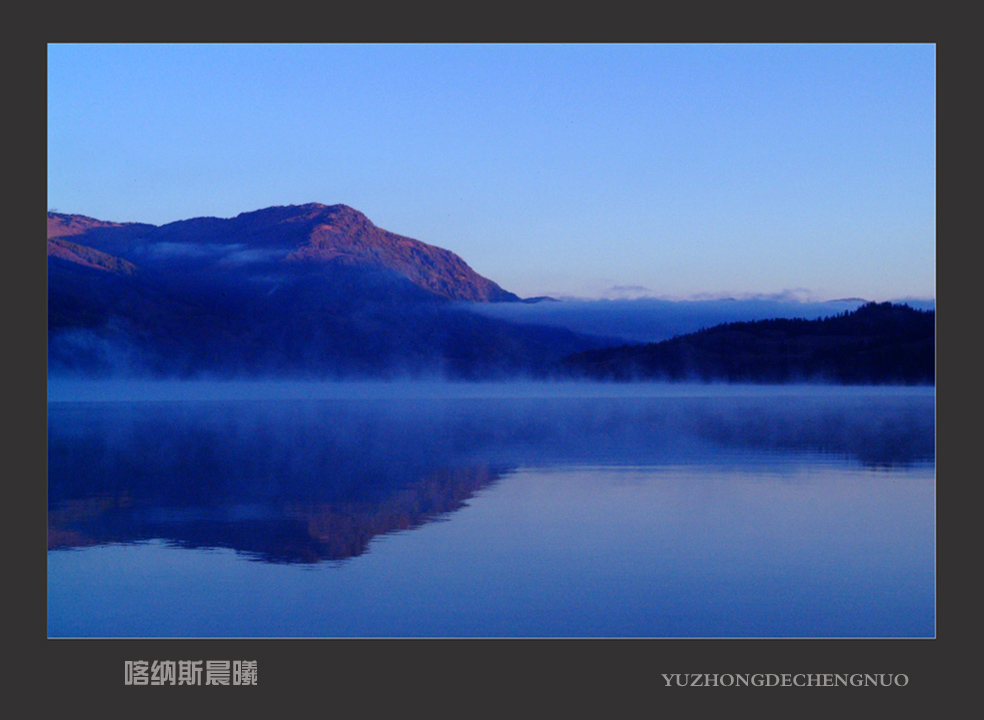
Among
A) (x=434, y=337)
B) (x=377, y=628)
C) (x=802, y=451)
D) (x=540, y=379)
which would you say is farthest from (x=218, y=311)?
(x=377, y=628)

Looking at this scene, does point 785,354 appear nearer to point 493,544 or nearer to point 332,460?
point 332,460

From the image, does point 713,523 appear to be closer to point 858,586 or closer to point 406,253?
point 858,586

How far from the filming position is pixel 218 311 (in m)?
122

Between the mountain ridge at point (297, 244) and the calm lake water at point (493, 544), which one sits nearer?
the calm lake water at point (493, 544)

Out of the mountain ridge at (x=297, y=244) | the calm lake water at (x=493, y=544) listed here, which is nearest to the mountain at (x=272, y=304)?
the mountain ridge at (x=297, y=244)

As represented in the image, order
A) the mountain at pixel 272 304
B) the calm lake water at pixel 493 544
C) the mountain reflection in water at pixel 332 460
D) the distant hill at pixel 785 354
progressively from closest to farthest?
the calm lake water at pixel 493 544 < the mountain reflection in water at pixel 332 460 < the distant hill at pixel 785 354 < the mountain at pixel 272 304

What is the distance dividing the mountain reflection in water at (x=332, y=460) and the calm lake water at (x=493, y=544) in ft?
0.21

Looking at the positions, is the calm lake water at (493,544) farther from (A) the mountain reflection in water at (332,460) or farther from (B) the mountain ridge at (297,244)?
(B) the mountain ridge at (297,244)

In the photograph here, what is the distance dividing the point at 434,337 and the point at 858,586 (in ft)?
412

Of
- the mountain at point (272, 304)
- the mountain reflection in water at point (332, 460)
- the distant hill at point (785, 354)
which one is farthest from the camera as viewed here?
the mountain at point (272, 304)

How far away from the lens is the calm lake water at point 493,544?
7.27m

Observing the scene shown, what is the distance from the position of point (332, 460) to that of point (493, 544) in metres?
7.38

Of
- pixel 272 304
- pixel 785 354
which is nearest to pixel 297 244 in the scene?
pixel 272 304

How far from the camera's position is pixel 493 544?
9.12 m
